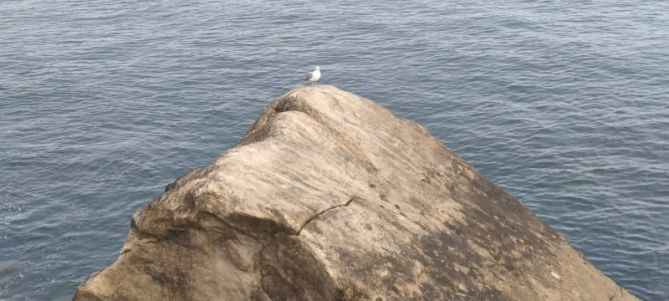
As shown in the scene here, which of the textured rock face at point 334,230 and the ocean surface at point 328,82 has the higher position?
the textured rock face at point 334,230

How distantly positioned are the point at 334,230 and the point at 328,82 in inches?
1887

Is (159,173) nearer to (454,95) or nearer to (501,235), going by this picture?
(454,95)

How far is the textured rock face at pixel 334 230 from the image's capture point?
16703mm

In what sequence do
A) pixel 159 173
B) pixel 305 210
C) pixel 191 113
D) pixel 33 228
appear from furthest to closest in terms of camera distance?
pixel 191 113 < pixel 159 173 < pixel 33 228 < pixel 305 210

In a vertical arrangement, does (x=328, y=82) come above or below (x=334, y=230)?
below

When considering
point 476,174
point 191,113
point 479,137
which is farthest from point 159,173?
point 476,174

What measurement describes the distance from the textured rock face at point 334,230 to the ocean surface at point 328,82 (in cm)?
1672

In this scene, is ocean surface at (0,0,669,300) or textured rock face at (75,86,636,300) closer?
textured rock face at (75,86,636,300)

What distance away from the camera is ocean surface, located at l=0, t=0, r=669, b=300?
136ft

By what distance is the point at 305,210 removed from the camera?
56.1 ft

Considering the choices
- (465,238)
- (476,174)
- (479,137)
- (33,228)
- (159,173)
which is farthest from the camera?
(479,137)

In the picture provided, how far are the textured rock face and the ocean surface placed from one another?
16.7 m

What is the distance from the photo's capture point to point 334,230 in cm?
1705

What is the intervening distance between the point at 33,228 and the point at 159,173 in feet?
28.7
